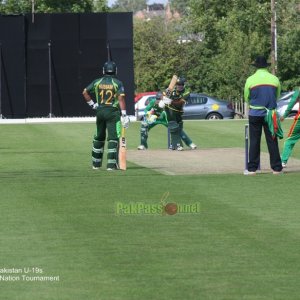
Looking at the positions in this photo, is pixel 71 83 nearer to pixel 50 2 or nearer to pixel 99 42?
pixel 99 42

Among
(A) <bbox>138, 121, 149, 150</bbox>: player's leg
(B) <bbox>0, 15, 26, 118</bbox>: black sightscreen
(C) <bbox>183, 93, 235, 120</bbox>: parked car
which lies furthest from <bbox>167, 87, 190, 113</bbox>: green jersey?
(B) <bbox>0, 15, 26, 118</bbox>: black sightscreen

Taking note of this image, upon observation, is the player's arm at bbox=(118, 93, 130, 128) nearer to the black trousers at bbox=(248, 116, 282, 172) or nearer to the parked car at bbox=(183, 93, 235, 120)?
the black trousers at bbox=(248, 116, 282, 172)

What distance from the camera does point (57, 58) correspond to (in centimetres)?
5406

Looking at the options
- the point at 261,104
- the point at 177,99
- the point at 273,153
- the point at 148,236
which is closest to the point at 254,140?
the point at 273,153

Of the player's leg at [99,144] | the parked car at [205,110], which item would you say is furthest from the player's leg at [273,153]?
the parked car at [205,110]

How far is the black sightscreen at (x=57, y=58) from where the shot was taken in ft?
176

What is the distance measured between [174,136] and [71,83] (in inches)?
1047

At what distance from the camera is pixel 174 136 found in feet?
90.5

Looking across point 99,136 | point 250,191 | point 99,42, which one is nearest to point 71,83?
point 99,42

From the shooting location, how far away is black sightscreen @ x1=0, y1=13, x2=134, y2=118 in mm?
53688

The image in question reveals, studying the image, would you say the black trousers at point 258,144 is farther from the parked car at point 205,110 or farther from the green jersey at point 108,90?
the parked car at point 205,110

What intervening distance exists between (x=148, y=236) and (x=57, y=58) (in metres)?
42.2

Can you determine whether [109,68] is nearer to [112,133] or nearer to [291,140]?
[112,133]

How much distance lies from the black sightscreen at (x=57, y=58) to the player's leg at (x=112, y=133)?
3250 centimetres
